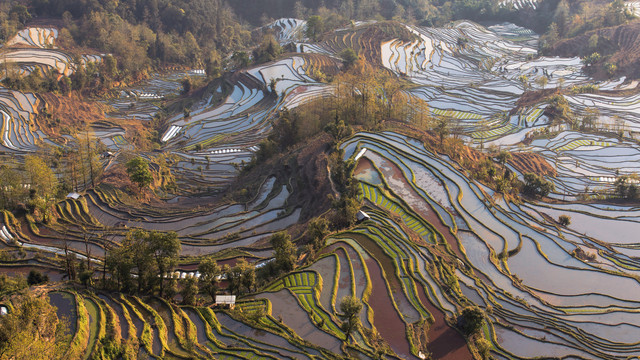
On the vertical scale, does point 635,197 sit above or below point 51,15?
below

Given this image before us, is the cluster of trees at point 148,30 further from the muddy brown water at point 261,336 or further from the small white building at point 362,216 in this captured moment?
the muddy brown water at point 261,336

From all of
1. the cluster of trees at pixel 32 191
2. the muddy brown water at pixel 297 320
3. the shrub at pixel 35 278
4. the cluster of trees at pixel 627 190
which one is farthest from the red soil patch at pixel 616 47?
the shrub at pixel 35 278

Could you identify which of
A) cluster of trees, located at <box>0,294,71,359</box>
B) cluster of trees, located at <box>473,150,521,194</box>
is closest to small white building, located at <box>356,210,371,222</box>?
cluster of trees, located at <box>473,150,521,194</box>

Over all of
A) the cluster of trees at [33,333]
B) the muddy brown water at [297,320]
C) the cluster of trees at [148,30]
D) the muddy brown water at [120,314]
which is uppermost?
the cluster of trees at [148,30]

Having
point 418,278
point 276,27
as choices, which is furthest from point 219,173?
point 276,27

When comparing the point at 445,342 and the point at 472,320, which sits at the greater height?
the point at 472,320

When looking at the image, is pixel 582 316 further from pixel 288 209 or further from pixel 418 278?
pixel 288 209

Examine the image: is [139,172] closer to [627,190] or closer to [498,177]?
[498,177]

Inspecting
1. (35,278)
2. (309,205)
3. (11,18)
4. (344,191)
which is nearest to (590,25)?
(344,191)
